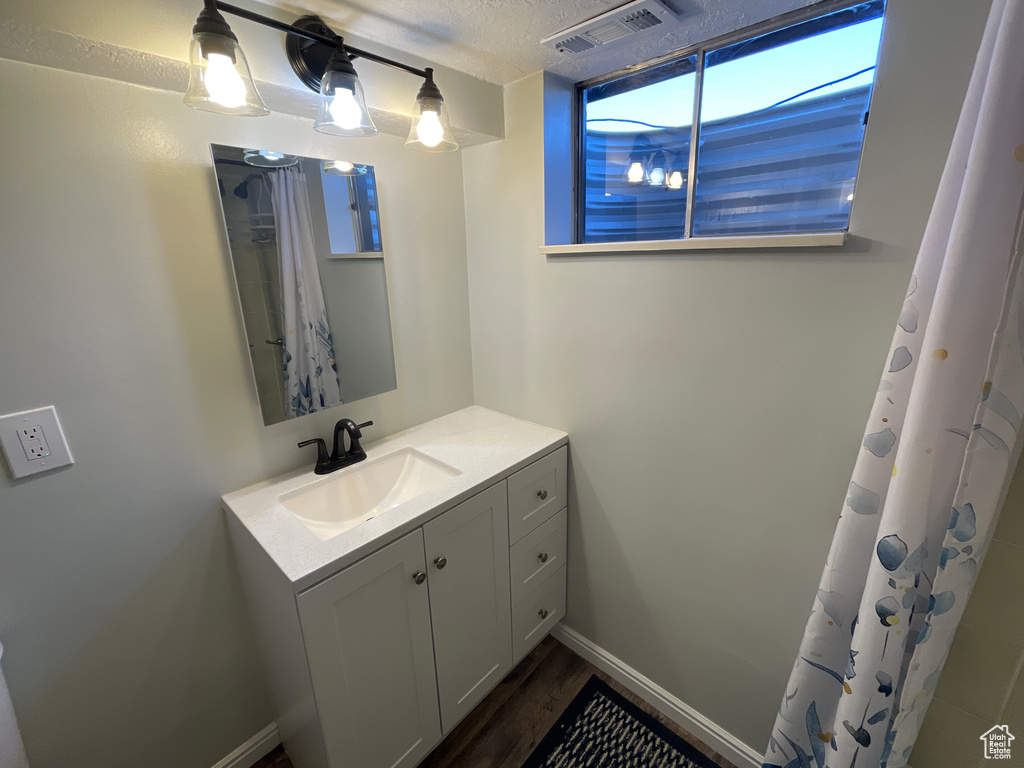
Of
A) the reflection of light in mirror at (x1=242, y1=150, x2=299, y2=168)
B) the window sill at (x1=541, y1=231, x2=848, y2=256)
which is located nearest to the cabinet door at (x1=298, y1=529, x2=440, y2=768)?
the window sill at (x1=541, y1=231, x2=848, y2=256)

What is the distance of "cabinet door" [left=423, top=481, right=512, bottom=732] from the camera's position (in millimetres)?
1278

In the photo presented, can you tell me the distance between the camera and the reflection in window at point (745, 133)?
1.07 m

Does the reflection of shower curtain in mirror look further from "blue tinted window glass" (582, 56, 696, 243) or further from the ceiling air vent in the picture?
"blue tinted window glass" (582, 56, 696, 243)

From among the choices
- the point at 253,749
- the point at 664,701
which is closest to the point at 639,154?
the point at 664,701

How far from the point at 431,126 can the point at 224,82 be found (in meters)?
0.47

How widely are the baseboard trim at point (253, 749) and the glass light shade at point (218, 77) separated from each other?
6.02ft

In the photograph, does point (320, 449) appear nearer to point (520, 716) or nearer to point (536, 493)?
point (536, 493)

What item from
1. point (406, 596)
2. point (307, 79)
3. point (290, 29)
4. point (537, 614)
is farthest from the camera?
point (537, 614)

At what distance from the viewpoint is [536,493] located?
1.55 m

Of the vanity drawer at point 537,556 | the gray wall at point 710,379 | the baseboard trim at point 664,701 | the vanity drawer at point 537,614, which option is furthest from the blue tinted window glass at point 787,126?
the baseboard trim at point 664,701

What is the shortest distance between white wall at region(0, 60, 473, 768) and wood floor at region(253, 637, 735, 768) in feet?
1.77

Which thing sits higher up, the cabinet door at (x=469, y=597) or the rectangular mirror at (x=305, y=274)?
the rectangular mirror at (x=305, y=274)

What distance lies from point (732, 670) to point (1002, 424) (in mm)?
1091

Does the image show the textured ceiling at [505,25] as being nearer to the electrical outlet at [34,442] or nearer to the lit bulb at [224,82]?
the lit bulb at [224,82]
